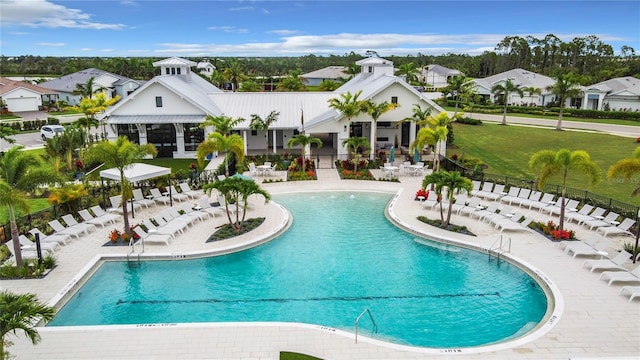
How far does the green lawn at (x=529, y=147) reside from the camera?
92.2 ft

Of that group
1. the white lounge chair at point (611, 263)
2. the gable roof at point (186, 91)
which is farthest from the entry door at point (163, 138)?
the white lounge chair at point (611, 263)

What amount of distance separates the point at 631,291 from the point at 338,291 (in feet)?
30.8

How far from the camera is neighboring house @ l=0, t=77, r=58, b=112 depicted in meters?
63.0

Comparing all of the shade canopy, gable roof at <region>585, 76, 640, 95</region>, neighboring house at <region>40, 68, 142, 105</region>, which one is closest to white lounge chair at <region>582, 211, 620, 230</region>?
the shade canopy

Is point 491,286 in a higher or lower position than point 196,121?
lower

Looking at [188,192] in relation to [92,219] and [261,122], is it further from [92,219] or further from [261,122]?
[261,122]

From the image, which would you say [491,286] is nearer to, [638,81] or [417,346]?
[417,346]

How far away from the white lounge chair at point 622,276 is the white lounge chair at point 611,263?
1.49 feet

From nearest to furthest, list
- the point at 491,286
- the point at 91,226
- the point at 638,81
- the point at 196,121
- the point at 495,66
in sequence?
the point at 491,286 → the point at 91,226 → the point at 196,121 → the point at 638,81 → the point at 495,66

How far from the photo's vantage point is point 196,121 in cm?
3488

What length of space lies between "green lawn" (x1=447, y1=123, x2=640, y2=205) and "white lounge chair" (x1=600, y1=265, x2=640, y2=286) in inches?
418

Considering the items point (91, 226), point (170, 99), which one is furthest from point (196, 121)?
point (91, 226)

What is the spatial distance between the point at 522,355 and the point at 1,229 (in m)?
20.6

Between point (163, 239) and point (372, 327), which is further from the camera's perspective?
point (163, 239)
